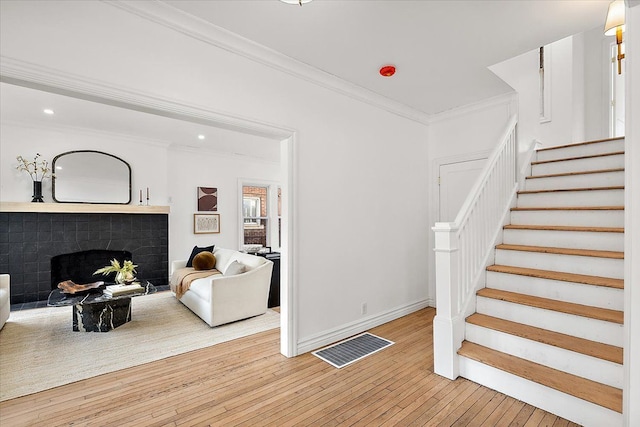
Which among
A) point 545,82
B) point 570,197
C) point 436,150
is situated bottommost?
point 570,197

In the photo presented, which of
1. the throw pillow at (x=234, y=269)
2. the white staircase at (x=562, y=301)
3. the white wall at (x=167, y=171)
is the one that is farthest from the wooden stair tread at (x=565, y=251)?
the white wall at (x=167, y=171)

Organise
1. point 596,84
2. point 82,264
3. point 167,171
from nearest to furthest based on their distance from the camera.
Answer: point 596,84
point 82,264
point 167,171

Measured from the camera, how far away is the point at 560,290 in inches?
92.5

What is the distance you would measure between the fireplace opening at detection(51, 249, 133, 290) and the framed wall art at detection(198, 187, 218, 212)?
1.58m

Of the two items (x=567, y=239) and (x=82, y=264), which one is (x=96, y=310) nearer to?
(x=82, y=264)

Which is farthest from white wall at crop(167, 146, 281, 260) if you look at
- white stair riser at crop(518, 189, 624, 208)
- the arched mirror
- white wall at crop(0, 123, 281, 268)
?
white stair riser at crop(518, 189, 624, 208)

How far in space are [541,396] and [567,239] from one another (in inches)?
55.5

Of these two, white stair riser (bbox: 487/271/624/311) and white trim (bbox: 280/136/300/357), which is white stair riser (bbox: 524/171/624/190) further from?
white trim (bbox: 280/136/300/357)

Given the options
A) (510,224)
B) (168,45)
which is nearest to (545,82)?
(510,224)

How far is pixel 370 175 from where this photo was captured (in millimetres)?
3377

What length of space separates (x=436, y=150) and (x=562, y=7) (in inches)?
82.6

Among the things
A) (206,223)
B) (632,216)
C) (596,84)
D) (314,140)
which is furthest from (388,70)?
(206,223)

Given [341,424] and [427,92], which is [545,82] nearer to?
[427,92]

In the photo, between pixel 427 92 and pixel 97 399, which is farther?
pixel 427 92
